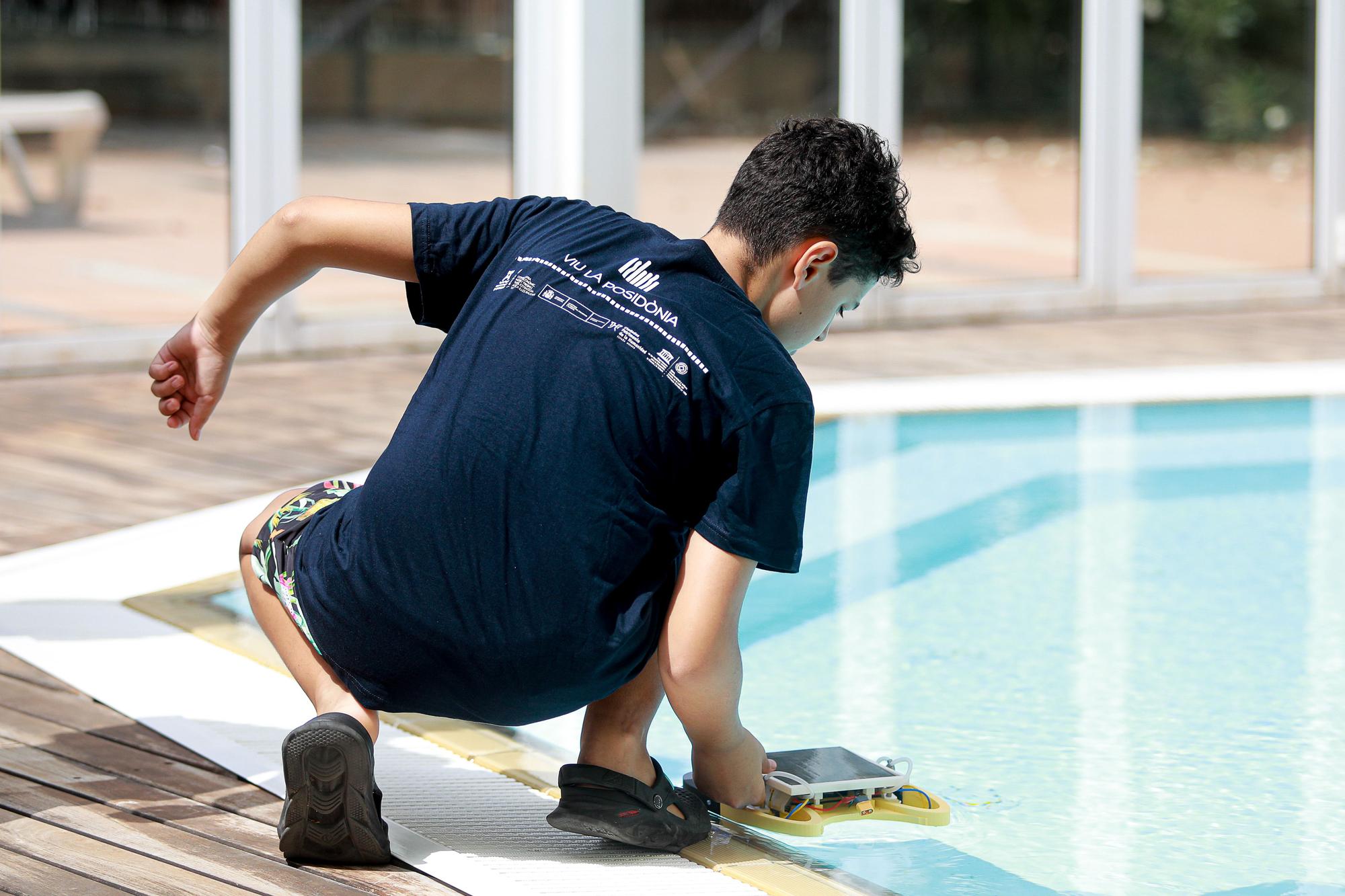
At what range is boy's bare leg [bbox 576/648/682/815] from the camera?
202cm

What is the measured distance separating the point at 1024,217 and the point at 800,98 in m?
1.20

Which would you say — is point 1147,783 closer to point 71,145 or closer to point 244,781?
point 244,781

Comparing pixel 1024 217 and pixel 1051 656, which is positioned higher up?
pixel 1024 217

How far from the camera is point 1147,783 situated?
2.65 meters

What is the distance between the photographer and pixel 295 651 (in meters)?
2.10

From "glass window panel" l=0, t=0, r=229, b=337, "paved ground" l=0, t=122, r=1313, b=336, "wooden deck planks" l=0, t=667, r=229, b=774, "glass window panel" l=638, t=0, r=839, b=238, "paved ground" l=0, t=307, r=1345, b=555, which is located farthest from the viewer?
"glass window panel" l=638, t=0, r=839, b=238

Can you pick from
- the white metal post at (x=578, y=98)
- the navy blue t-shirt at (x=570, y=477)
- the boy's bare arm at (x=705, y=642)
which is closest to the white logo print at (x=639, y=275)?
the navy blue t-shirt at (x=570, y=477)

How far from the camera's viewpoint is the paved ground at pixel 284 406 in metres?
4.10

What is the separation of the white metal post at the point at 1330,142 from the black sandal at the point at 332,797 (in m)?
6.89

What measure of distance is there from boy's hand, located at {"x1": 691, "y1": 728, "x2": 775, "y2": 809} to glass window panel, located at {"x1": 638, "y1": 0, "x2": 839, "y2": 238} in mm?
5008

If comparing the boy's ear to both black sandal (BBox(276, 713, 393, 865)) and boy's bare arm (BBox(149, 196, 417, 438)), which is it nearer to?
boy's bare arm (BBox(149, 196, 417, 438))

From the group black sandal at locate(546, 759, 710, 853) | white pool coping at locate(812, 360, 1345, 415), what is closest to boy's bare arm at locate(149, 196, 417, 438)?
black sandal at locate(546, 759, 710, 853)

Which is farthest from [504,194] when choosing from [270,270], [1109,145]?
[270,270]

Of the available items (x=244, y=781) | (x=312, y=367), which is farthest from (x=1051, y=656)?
(x=312, y=367)
